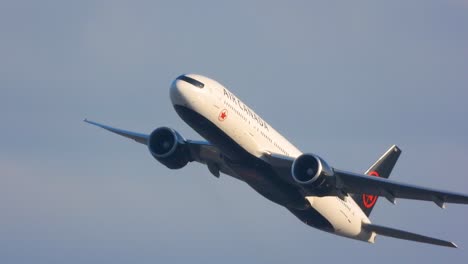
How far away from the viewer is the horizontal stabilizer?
68.1 m

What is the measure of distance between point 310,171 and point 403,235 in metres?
8.73

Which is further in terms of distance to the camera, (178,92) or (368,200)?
(368,200)

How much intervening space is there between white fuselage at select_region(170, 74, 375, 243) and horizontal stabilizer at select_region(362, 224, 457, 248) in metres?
3.64

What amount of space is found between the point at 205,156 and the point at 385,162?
14956 mm

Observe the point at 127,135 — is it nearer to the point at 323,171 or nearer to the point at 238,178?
the point at 238,178

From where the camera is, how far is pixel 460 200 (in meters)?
63.7

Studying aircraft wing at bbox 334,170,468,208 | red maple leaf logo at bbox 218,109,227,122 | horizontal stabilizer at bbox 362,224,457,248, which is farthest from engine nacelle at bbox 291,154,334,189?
horizontal stabilizer at bbox 362,224,457,248

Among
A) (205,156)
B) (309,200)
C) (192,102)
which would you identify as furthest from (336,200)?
(192,102)

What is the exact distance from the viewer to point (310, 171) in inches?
2591

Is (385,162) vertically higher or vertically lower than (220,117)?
higher

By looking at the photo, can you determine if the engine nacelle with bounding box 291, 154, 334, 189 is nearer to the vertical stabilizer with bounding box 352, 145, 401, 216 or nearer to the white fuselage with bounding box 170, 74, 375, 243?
the white fuselage with bounding box 170, 74, 375, 243

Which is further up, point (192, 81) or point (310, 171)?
point (192, 81)

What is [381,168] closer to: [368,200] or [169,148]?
[368,200]

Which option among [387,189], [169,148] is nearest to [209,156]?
[169,148]
